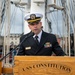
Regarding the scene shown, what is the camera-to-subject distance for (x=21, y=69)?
8.62ft

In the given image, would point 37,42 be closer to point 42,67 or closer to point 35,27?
point 35,27

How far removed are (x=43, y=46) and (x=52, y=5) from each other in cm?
305

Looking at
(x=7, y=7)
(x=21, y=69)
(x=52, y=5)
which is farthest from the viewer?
(x=7, y=7)

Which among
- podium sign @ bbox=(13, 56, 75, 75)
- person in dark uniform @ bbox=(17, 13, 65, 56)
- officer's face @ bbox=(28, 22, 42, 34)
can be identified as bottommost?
podium sign @ bbox=(13, 56, 75, 75)

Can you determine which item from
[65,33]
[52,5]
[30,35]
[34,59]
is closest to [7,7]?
[65,33]

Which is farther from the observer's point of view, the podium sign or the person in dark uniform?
the person in dark uniform

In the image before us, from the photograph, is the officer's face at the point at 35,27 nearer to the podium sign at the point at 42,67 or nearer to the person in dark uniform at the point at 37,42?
the person in dark uniform at the point at 37,42

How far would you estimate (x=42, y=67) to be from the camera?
2625 millimetres

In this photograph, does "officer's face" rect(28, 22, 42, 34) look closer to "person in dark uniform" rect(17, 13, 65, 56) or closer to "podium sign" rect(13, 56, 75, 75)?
"person in dark uniform" rect(17, 13, 65, 56)

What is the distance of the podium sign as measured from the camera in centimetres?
261

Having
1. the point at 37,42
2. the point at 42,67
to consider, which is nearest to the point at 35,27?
the point at 37,42

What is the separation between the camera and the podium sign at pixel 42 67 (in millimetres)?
2609

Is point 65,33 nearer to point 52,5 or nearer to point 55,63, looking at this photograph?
point 52,5

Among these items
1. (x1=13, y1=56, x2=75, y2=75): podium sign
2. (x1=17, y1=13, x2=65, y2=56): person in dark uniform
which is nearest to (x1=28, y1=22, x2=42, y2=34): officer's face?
(x1=17, y1=13, x2=65, y2=56): person in dark uniform
